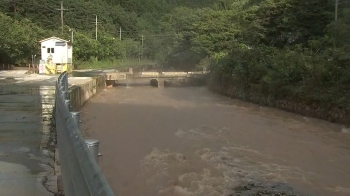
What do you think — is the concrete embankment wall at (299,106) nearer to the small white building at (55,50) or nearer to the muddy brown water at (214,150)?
the muddy brown water at (214,150)

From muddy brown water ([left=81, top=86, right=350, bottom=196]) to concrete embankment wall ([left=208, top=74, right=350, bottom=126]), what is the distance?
16.4 inches

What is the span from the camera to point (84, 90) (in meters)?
21.5

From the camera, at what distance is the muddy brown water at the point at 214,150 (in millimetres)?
8758

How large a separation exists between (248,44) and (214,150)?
2556 cm

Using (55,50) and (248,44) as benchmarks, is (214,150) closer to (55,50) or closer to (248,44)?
(248,44)

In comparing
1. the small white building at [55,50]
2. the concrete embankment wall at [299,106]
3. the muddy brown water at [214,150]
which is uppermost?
the small white building at [55,50]

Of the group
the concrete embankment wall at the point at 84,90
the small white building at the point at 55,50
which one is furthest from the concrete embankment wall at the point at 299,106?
the small white building at the point at 55,50

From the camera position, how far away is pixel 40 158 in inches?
250

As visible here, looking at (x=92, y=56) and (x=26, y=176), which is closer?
(x=26, y=176)

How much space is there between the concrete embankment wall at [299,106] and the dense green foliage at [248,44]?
0.76ft

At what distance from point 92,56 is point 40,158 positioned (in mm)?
49525

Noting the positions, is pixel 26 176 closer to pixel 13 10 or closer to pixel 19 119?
pixel 19 119

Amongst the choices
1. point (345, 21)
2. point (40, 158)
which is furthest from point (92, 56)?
point (40, 158)

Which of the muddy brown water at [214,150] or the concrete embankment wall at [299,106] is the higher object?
the concrete embankment wall at [299,106]
